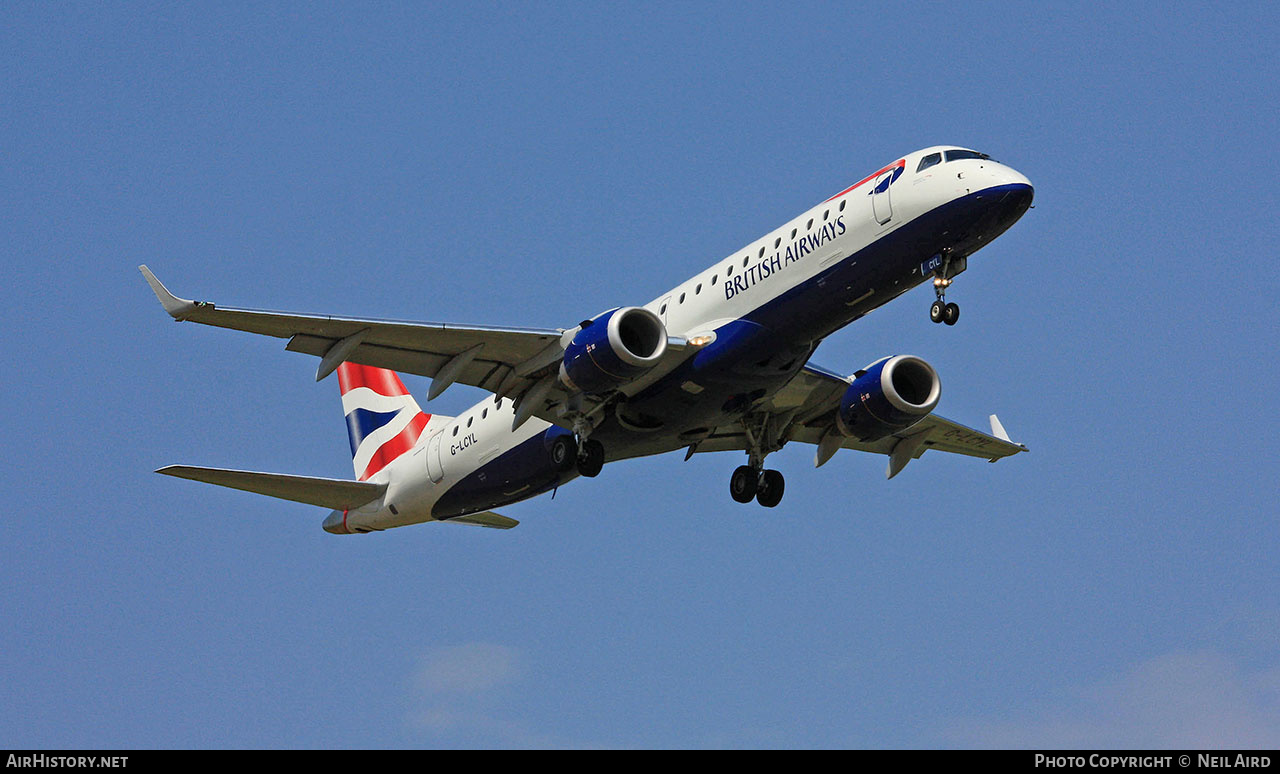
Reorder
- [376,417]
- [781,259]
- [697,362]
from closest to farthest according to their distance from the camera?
[781,259] < [697,362] < [376,417]

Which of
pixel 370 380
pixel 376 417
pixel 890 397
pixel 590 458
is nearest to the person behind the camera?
pixel 590 458

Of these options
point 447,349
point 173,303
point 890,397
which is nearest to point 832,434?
point 890,397

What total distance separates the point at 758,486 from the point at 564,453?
5507mm

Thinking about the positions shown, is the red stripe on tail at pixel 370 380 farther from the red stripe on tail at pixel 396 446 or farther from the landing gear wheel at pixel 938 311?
the landing gear wheel at pixel 938 311

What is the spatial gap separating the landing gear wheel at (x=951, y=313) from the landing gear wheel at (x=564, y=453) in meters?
8.45

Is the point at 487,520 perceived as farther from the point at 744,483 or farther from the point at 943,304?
the point at 943,304

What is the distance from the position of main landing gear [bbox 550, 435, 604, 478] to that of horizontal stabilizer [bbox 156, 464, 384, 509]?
6.55 meters

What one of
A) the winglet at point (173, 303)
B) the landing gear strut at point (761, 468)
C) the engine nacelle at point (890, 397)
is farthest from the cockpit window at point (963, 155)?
the winglet at point (173, 303)

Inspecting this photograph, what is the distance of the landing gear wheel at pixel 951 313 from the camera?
1157 inches

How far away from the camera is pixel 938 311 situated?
2950 centimetres

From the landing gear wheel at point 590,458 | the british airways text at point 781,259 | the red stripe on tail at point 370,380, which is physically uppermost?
the red stripe on tail at point 370,380
